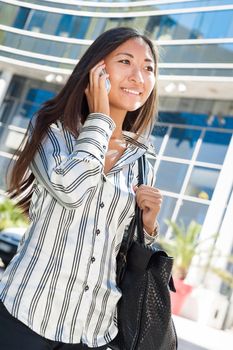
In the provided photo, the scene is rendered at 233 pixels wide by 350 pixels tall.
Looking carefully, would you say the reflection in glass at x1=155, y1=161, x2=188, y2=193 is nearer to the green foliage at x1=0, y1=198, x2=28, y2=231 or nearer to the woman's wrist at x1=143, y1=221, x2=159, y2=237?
the green foliage at x1=0, y1=198, x2=28, y2=231

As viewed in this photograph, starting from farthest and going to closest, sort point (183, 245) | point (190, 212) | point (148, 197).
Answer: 1. point (190, 212)
2. point (183, 245)
3. point (148, 197)

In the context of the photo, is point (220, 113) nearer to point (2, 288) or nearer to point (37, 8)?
Answer: point (37, 8)

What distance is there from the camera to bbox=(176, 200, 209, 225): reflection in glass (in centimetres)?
1330

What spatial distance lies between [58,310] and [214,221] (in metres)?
11.8

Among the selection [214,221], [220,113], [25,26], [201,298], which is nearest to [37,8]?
[25,26]

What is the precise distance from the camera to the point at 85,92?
1.54 meters

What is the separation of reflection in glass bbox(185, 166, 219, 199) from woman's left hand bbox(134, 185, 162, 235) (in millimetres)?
11937

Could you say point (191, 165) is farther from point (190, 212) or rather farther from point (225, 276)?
point (225, 276)

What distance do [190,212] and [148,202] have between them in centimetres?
1212

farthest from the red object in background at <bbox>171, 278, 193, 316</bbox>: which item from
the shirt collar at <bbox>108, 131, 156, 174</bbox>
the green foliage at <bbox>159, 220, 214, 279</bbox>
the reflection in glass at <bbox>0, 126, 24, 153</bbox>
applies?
the shirt collar at <bbox>108, 131, 156, 174</bbox>

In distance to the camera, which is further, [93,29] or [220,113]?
[93,29]

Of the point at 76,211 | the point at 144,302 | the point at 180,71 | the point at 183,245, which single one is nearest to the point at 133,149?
the point at 76,211

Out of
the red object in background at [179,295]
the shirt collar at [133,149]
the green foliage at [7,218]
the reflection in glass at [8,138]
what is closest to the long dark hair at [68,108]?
the shirt collar at [133,149]

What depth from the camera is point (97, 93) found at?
150 cm
